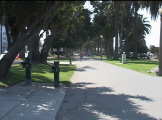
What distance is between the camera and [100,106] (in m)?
10.2

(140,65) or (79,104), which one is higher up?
(79,104)

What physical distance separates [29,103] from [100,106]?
7.28 feet

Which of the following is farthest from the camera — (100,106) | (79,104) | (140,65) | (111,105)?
(140,65)

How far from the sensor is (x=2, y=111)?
29.5 ft

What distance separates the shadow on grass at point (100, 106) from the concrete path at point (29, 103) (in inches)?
12.4

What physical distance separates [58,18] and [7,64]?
4.51 metres

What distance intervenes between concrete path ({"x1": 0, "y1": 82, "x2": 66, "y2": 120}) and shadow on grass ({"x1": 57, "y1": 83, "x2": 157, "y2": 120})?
314 millimetres

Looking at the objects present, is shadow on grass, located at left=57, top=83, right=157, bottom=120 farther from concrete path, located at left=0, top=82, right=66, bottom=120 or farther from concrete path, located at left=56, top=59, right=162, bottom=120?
concrete path, located at left=0, top=82, right=66, bottom=120

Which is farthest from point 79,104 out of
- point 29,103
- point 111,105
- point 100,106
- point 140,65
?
point 140,65

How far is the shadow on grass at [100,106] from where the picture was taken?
876cm

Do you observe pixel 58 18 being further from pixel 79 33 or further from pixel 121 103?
pixel 79 33

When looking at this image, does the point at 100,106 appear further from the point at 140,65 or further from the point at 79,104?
the point at 140,65

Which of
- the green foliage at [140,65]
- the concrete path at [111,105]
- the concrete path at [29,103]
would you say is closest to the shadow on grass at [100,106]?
the concrete path at [111,105]

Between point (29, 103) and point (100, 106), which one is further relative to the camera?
point (29, 103)
